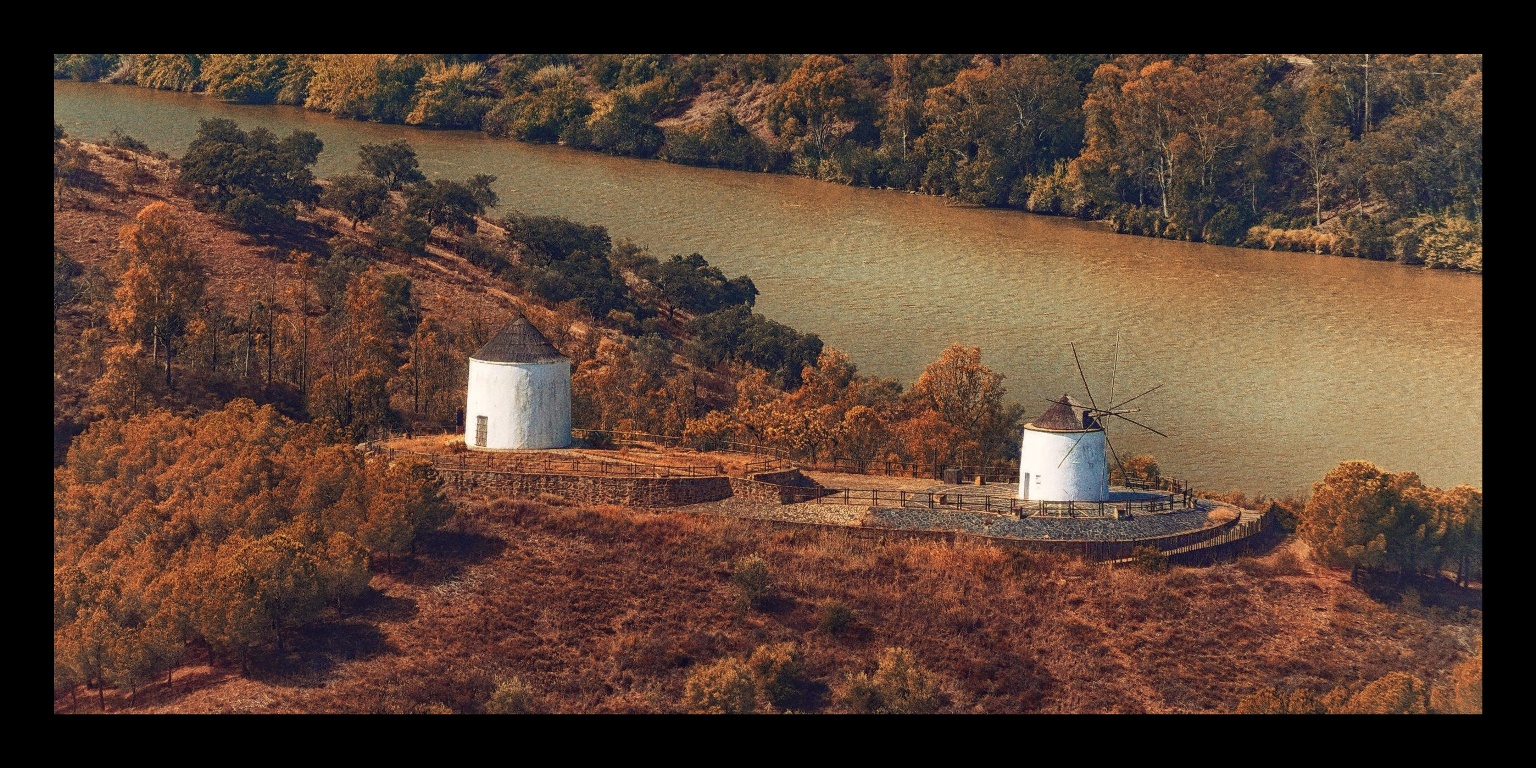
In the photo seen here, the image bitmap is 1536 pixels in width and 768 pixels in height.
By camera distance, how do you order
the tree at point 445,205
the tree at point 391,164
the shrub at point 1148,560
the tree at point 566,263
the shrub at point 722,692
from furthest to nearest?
the tree at point 391,164 < the tree at point 445,205 < the tree at point 566,263 < the shrub at point 1148,560 < the shrub at point 722,692

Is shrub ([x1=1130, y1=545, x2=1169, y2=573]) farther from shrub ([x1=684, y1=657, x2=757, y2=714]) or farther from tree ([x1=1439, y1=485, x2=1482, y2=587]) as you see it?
shrub ([x1=684, y1=657, x2=757, y2=714])

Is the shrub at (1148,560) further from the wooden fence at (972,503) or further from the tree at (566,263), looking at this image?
the tree at (566,263)

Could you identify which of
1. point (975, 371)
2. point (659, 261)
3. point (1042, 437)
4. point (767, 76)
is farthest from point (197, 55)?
point (1042, 437)

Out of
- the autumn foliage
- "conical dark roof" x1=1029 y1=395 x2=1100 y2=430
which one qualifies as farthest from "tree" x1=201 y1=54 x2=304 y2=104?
"conical dark roof" x1=1029 y1=395 x2=1100 y2=430

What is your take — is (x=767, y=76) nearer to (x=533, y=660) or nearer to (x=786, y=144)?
(x=786, y=144)

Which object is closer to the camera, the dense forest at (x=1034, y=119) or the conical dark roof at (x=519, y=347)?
the conical dark roof at (x=519, y=347)

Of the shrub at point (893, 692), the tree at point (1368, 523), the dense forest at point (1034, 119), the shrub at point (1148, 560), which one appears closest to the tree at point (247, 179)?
the dense forest at point (1034, 119)

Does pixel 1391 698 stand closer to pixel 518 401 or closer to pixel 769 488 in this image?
pixel 769 488
